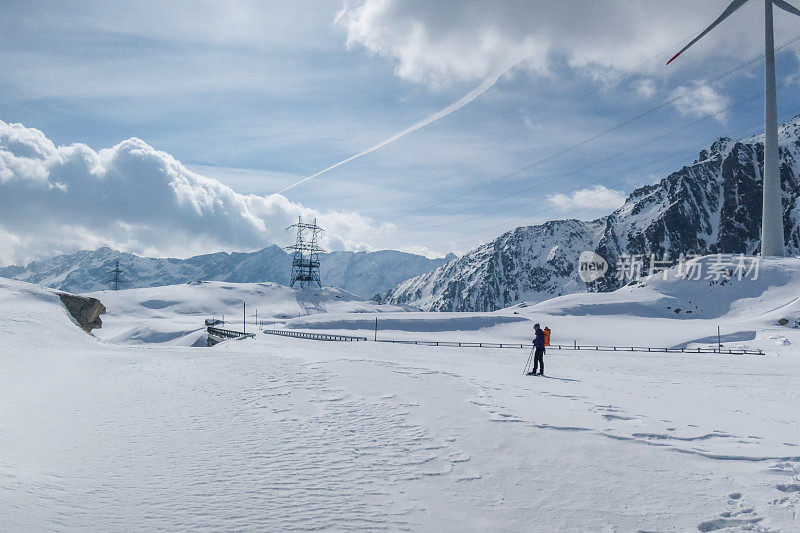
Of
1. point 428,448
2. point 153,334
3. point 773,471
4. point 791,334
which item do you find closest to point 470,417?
point 428,448

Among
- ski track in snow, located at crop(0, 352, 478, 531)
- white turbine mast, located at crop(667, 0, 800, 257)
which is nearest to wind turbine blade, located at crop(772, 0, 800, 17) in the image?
white turbine mast, located at crop(667, 0, 800, 257)

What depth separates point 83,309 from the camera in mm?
48812

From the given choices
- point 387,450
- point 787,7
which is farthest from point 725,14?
point 387,450

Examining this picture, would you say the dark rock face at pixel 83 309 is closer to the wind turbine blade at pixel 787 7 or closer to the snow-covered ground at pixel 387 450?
the snow-covered ground at pixel 387 450

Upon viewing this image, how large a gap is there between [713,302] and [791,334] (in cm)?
3043

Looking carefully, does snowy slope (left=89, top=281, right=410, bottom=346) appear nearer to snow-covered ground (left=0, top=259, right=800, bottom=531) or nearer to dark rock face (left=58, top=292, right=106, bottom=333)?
dark rock face (left=58, top=292, right=106, bottom=333)

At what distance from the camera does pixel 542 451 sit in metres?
8.45

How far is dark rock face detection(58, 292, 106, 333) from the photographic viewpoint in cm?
4741

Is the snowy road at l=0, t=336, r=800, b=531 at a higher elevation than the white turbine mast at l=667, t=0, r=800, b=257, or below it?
below

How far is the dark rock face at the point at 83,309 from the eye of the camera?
4741cm

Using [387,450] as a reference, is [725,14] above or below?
above

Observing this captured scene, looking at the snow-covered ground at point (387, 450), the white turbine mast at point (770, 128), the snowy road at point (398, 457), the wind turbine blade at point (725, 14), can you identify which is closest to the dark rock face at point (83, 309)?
the snow-covered ground at point (387, 450)

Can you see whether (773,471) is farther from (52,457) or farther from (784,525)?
(52,457)

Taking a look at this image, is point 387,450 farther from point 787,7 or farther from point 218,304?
point 218,304
